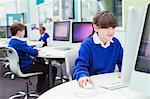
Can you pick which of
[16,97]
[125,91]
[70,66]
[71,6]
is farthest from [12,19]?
[125,91]

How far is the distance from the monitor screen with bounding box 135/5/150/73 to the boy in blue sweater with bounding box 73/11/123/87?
72 centimetres

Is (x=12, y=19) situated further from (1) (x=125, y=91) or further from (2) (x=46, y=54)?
(1) (x=125, y=91)

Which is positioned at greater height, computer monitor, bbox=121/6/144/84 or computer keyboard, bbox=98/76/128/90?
computer monitor, bbox=121/6/144/84

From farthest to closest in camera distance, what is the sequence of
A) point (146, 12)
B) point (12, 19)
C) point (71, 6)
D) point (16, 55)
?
1. point (12, 19)
2. point (71, 6)
3. point (16, 55)
4. point (146, 12)

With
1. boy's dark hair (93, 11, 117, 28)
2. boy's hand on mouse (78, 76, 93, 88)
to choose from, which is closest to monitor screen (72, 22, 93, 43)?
boy's dark hair (93, 11, 117, 28)

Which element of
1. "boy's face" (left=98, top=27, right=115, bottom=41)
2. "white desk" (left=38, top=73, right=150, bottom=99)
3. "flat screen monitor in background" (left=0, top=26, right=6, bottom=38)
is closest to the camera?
"white desk" (left=38, top=73, right=150, bottom=99)

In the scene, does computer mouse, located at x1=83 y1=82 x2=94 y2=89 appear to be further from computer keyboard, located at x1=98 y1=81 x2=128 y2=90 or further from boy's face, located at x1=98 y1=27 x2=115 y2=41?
boy's face, located at x1=98 y1=27 x2=115 y2=41

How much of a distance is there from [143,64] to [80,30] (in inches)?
107

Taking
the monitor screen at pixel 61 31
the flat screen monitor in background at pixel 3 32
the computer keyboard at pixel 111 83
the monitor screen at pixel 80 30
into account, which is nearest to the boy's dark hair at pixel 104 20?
the computer keyboard at pixel 111 83

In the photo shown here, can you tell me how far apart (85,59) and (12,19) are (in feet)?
22.6

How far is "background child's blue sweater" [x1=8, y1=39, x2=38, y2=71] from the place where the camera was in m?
3.38

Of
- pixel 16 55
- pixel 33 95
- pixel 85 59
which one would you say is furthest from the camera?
pixel 33 95

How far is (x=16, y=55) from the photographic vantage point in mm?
3252

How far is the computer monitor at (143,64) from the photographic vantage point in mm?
975
